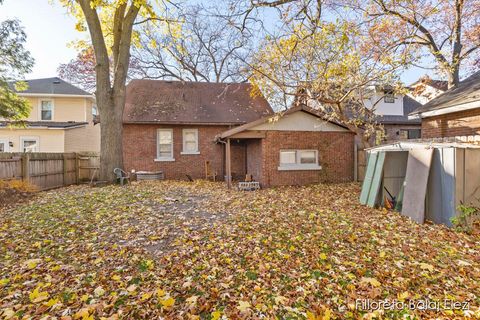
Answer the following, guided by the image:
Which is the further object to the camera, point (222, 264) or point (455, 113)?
point (455, 113)

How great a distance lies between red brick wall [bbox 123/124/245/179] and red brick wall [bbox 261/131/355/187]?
410cm

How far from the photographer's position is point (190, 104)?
55.1ft

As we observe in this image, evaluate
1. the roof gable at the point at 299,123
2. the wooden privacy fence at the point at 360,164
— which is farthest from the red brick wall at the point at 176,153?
the wooden privacy fence at the point at 360,164

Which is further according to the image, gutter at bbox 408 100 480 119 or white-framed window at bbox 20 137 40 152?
white-framed window at bbox 20 137 40 152

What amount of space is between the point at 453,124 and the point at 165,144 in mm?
13236

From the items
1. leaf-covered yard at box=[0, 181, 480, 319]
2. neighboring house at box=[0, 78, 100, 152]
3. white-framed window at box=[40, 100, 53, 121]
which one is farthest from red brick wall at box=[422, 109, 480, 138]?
white-framed window at box=[40, 100, 53, 121]

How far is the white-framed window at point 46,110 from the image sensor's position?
19.6 metres

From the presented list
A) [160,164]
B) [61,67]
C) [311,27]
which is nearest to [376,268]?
[311,27]

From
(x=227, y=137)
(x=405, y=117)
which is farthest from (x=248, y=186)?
(x=405, y=117)

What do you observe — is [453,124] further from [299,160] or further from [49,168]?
[49,168]

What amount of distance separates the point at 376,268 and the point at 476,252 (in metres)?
2.19

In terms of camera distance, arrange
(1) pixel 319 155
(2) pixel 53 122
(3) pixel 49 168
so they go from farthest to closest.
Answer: (2) pixel 53 122, (1) pixel 319 155, (3) pixel 49 168

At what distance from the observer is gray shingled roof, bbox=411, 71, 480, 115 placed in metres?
8.58

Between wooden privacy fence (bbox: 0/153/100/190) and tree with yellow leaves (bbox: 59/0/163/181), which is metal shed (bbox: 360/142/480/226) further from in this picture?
wooden privacy fence (bbox: 0/153/100/190)
